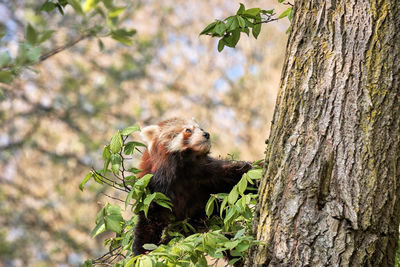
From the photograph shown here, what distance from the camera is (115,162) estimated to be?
2.85m

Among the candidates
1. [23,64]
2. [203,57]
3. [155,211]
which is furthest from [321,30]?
[203,57]

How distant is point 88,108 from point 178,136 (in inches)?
297

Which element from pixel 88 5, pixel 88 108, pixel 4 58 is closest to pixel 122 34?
pixel 88 5

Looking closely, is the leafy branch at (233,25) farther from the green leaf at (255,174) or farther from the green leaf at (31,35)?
the green leaf at (31,35)

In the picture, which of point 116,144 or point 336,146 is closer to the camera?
point 336,146

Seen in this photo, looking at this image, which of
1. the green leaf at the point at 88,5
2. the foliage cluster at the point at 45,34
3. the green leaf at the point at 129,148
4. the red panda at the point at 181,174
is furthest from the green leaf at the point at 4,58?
the red panda at the point at 181,174

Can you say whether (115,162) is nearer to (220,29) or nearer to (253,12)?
(220,29)

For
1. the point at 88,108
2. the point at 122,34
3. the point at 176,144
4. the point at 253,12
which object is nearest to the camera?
the point at 122,34

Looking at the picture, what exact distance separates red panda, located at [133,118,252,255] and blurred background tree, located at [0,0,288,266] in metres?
5.24

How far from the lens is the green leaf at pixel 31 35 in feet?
5.30

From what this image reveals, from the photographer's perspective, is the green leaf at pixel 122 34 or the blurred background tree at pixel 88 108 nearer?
the green leaf at pixel 122 34

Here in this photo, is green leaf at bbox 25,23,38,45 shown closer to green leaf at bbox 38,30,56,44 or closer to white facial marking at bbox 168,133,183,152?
green leaf at bbox 38,30,56,44

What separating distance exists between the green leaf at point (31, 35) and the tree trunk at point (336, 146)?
Result: 4.53 ft

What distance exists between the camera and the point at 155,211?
368 centimetres
